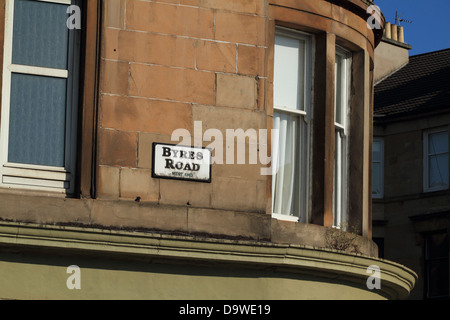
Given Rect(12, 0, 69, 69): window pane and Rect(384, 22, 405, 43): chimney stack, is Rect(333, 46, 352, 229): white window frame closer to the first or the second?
Rect(12, 0, 69, 69): window pane

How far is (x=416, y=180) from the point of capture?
122 ft

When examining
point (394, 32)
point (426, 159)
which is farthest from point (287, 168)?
point (394, 32)

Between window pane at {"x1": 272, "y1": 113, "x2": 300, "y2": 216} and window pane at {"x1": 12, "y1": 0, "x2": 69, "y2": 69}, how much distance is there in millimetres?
3016

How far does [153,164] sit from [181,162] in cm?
34

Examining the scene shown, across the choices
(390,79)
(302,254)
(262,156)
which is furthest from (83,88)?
(390,79)

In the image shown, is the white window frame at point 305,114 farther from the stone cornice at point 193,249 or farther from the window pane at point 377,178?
the window pane at point 377,178

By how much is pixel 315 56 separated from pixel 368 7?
1.28 m

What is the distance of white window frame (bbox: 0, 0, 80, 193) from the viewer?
12859mm

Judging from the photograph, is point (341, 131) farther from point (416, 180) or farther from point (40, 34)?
point (416, 180)

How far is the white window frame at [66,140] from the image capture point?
12.9 metres

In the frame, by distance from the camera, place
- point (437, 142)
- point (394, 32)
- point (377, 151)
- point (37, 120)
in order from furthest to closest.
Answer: point (394, 32) → point (377, 151) → point (437, 142) → point (37, 120)
